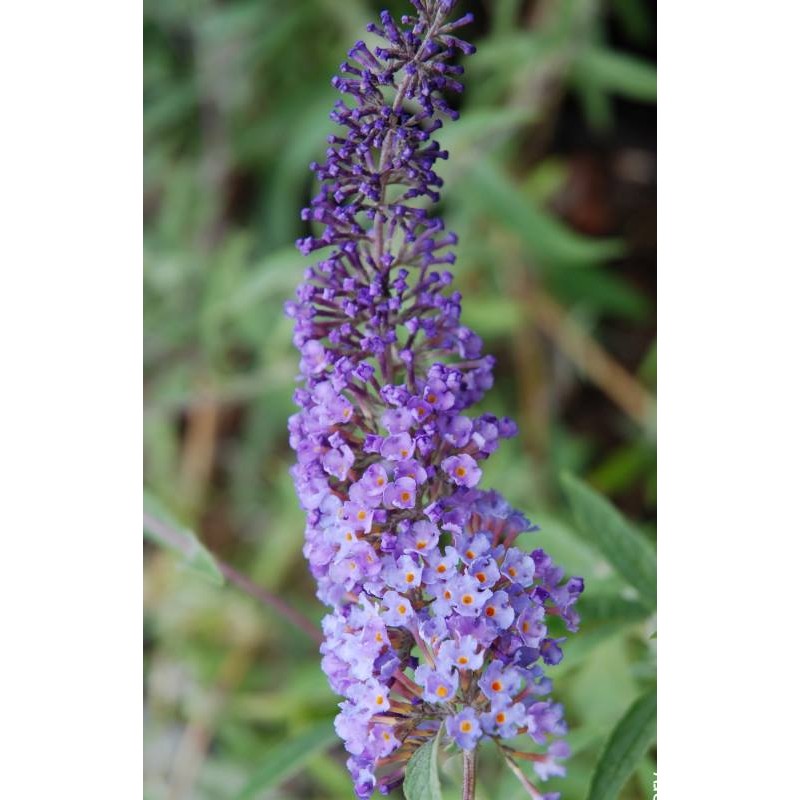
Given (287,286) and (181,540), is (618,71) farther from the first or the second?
(181,540)

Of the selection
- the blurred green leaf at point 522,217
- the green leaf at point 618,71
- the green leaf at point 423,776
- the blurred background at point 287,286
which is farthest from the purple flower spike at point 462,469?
the green leaf at point 618,71

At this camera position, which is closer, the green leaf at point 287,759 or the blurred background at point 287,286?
the green leaf at point 287,759

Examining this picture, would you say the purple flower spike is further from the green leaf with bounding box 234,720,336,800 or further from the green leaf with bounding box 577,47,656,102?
the green leaf with bounding box 577,47,656,102

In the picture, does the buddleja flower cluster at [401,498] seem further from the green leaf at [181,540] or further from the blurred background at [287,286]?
the blurred background at [287,286]

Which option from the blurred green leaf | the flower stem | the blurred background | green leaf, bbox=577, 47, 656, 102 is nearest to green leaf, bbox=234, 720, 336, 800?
the flower stem

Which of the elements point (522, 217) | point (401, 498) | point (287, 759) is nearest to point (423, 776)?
point (401, 498)

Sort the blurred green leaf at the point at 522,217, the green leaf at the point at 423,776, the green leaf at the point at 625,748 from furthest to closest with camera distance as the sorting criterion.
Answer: the blurred green leaf at the point at 522,217 → the green leaf at the point at 625,748 → the green leaf at the point at 423,776
